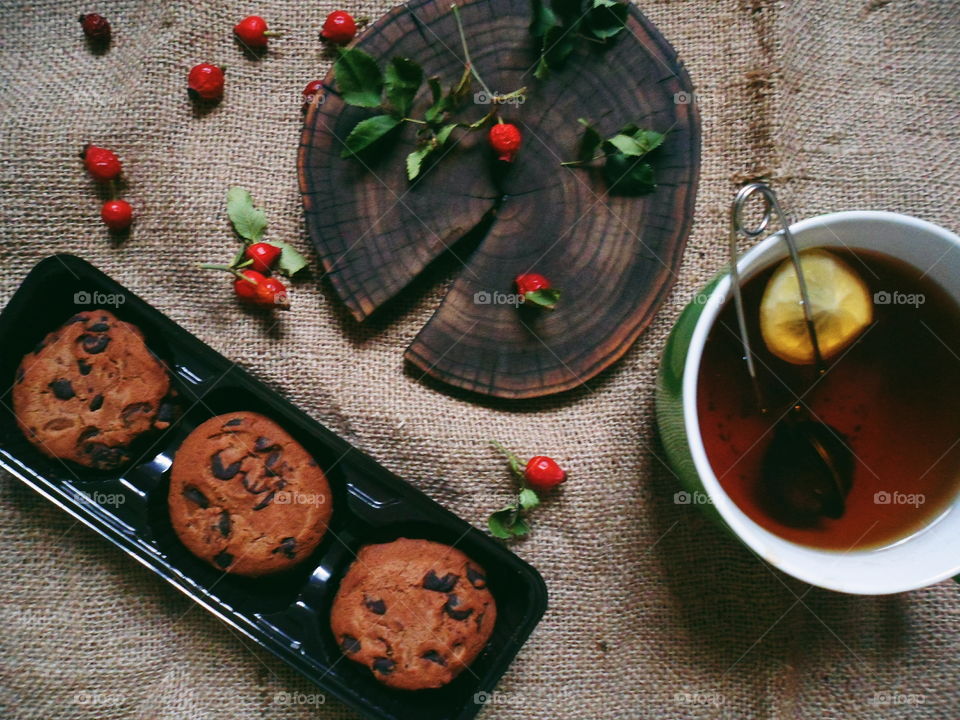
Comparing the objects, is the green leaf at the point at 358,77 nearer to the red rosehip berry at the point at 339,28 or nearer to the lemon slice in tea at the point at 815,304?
the red rosehip berry at the point at 339,28

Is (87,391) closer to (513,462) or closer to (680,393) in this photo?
(513,462)

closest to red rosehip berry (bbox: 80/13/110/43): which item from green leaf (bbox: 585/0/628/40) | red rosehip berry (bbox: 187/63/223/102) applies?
red rosehip berry (bbox: 187/63/223/102)

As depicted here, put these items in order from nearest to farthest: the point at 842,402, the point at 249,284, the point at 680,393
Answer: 1. the point at 680,393
2. the point at 842,402
3. the point at 249,284

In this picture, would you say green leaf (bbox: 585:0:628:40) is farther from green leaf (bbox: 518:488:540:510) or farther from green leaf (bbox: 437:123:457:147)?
green leaf (bbox: 518:488:540:510)

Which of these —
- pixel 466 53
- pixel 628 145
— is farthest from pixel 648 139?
pixel 466 53

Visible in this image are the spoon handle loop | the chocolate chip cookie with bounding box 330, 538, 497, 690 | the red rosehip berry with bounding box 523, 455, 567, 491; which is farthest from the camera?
the red rosehip berry with bounding box 523, 455, 567, 491

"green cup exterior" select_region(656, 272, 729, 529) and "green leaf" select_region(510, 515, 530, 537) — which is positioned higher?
"green cup exterior" select_region(656, 272, 729, 529)
